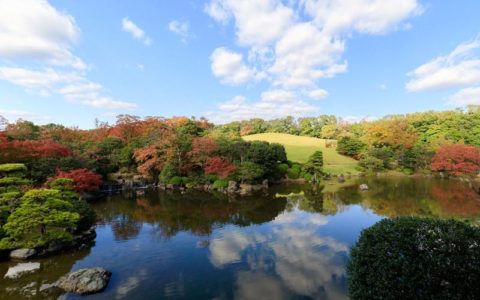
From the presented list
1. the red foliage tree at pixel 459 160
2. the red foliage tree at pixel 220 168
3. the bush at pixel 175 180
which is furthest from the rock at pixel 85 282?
the red foliage tree at pixel 459 160

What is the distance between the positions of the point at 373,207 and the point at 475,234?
14.1 metres

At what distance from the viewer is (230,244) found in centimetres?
1110

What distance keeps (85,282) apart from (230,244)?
17.4 feet

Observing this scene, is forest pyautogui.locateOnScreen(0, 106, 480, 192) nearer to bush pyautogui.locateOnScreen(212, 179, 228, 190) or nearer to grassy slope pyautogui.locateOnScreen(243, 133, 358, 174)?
bush pyautogui.locateOnScreen(212, 179, 228, 190)

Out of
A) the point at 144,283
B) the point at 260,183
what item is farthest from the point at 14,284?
the point at 260,183

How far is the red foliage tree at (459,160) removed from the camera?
87.5 feet

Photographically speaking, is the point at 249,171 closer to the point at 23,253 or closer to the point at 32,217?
the point at 32,217

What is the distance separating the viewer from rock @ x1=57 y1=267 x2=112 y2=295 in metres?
7.47

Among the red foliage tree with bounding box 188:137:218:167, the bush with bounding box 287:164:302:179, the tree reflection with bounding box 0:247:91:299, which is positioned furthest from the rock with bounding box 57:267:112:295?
the bush with bounding box 287:164:302:179

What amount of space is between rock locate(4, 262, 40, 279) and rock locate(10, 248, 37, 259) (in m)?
0.44

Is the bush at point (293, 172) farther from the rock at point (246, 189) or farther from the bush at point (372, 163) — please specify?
the bush at point (372, 163)

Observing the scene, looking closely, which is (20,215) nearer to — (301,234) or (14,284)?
(14,284)

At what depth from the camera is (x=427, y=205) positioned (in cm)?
1727

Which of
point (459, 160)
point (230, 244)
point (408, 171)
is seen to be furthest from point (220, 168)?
point (459, 160)
